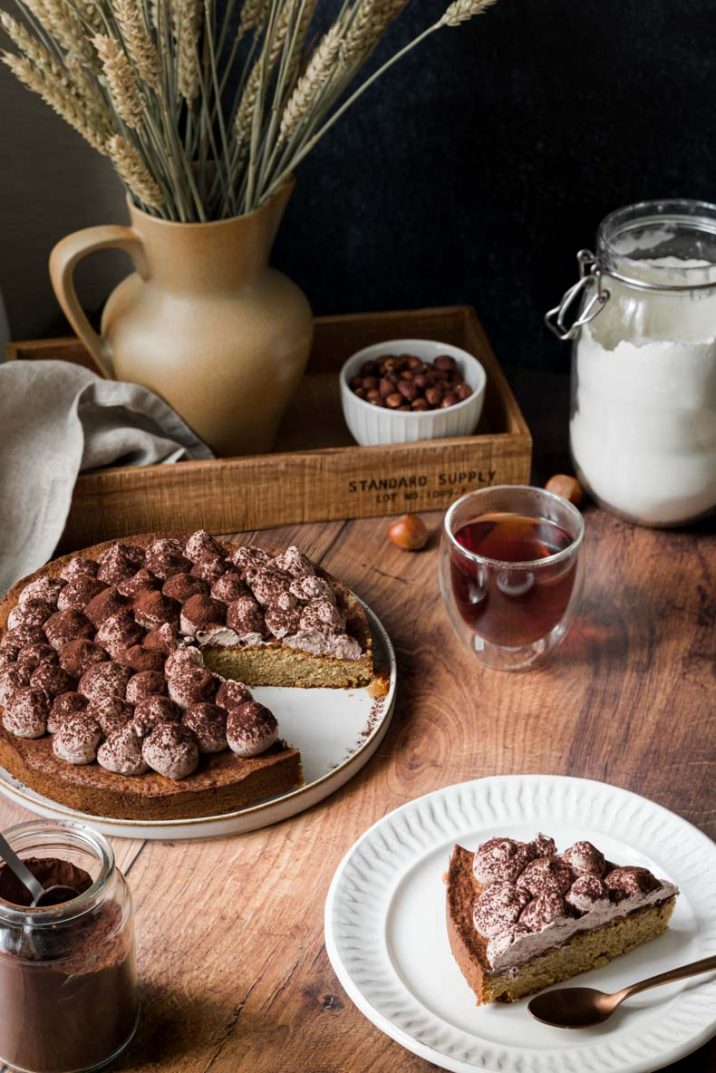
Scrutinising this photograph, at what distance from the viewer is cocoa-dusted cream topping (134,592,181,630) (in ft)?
4.57

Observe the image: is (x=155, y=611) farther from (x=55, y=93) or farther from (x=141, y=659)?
(x=55, y=93)

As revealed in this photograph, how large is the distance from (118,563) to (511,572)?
1.48 ft

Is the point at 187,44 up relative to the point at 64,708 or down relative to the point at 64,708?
up

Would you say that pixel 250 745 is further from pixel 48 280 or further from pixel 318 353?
pixel 48 280

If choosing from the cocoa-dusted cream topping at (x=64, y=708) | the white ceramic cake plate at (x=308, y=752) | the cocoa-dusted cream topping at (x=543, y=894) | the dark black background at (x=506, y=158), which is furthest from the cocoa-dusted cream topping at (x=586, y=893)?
the dark black background at (x=506, y=158)

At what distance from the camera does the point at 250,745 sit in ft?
4.05

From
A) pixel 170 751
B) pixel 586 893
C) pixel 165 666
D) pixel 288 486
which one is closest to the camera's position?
pixel 586 893

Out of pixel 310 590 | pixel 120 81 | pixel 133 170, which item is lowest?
pixel 310 590

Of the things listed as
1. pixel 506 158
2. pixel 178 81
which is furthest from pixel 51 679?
pixel 506 158

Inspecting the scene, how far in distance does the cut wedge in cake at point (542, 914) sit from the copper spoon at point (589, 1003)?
2cm

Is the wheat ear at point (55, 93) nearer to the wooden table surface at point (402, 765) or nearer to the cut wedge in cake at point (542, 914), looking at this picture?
the wooden table surface at point (402, 765)

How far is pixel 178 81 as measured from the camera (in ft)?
4.80

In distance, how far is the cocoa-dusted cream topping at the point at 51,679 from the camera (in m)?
1.29

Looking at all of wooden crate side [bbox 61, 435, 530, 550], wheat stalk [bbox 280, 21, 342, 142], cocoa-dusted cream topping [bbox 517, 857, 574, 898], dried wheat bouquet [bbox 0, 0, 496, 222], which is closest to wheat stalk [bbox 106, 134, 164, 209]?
dried wheat bouquet [bbox 0, 0, 496, 222]
